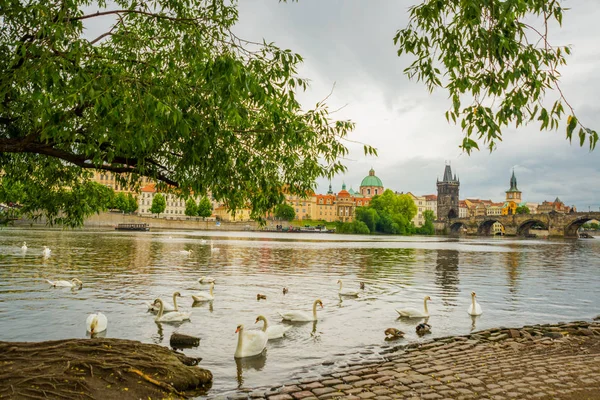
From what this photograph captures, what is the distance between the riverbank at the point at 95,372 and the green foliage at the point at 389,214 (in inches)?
5237

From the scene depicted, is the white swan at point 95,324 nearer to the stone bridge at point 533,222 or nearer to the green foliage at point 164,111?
the green foliage at point 164,111

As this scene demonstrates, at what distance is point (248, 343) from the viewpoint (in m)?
10.7

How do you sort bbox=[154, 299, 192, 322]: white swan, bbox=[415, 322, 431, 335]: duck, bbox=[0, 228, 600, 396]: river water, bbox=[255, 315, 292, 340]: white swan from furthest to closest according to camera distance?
bbox=[154, 299, 192, 322]: white swan < bbox=[415, 322, 431, 335]: duck < bbox=[255, 315, 292, 340]: white swan < bbox=[0, 228, 600, 396]: river water

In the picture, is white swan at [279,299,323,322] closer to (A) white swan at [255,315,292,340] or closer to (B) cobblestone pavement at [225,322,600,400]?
(A) white swan at [255,315,292,340]

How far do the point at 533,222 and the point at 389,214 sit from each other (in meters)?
41.9

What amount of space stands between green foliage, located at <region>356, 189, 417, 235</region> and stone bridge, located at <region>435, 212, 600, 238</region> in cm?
2620

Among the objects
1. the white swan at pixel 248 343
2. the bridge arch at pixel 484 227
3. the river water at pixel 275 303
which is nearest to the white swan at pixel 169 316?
the river water at pixel 275 303

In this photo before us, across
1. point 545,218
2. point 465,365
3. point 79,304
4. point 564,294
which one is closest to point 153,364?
point 465,365

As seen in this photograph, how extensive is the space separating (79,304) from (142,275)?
8.58 m

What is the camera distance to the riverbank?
658cm

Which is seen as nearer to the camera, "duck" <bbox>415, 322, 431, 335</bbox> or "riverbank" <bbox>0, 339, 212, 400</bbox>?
"riverbank" <bbox>0, 339, 212, 400</bbox>

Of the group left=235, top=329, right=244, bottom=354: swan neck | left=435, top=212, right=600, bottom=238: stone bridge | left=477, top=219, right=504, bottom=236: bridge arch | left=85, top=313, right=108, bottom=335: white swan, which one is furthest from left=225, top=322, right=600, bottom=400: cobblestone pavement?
left=477, top=219, right=504, bottom=236: bridge arch

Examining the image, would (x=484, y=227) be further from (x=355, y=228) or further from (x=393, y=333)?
Result: (x=393, y=333)

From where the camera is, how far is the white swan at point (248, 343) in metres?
10.6
